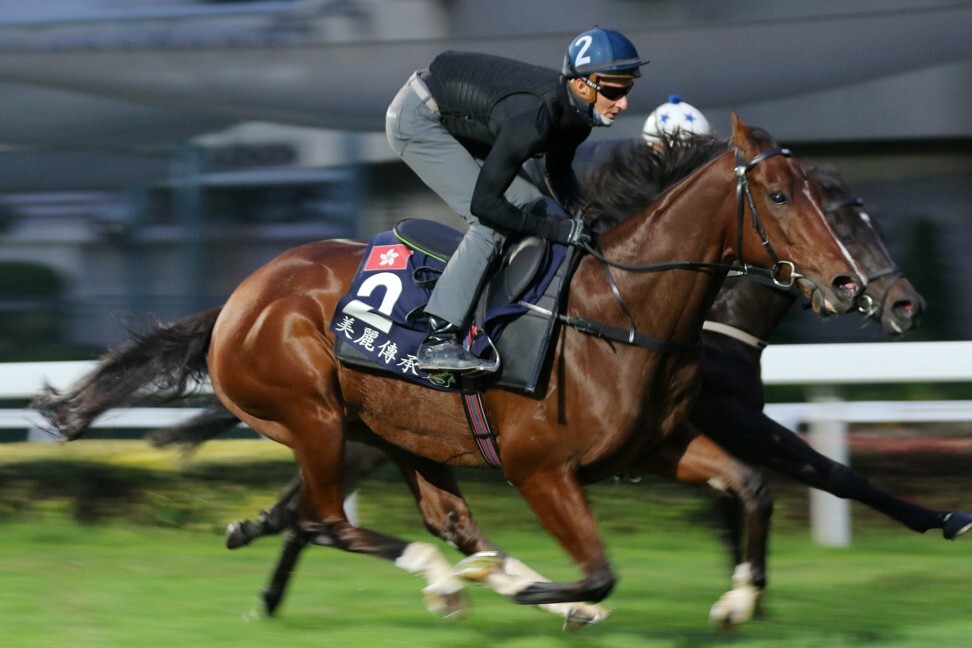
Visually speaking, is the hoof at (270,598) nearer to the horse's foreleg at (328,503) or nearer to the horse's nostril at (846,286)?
the horse's foreleg at (328,503)

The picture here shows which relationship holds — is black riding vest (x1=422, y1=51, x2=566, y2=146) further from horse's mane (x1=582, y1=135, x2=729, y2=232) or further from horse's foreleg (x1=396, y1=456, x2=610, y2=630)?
horse's foreleg (x1=396, y1=456, x2=610, y2=630)

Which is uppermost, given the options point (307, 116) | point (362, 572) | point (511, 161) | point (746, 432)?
point (511, 161)

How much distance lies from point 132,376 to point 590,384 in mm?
1885

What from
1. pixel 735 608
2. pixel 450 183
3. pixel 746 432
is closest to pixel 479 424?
pixel 450 183

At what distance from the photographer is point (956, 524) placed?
4535 mm

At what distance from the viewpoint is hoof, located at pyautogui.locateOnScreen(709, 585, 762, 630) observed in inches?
167

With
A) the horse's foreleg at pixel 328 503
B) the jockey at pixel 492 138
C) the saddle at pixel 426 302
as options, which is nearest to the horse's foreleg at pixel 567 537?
the saddle at pixel 426 302

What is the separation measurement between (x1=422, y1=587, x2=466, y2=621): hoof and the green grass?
161 millimetres

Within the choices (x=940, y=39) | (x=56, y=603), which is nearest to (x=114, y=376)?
(x=56, y=603)

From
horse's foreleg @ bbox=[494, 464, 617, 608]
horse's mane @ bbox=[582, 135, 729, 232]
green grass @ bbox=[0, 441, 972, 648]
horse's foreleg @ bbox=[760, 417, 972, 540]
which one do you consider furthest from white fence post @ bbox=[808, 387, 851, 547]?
horse's foreleg @ bbox=[494, 464, 617, 608]

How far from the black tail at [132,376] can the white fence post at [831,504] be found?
256 centimetres

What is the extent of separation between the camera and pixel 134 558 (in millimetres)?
5852

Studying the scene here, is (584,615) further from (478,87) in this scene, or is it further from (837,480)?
(478,87)

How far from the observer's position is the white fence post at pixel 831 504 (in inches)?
230
